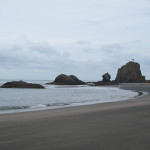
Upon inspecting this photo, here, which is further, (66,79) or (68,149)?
(66,79)

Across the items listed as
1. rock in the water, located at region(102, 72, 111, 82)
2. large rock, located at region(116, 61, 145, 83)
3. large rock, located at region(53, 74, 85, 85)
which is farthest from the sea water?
rock in the water, located at region(102, 72, 111, 82)

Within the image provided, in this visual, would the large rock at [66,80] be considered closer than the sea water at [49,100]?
No

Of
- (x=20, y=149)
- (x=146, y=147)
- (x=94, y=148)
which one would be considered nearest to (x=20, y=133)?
(x=20, y=149)

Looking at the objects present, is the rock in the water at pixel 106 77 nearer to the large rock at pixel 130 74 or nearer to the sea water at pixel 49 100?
the large rock at pixel 130 74

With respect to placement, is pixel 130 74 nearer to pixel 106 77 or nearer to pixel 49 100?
pixel 106 77

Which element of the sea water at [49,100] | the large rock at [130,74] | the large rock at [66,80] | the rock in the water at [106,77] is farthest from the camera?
the rock in the water at [106,77]

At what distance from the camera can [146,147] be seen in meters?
5.97

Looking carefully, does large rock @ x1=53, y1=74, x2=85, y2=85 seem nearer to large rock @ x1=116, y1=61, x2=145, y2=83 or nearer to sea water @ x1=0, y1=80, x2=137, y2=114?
large rock @ x1=116, y1=61, x2=145, y2=83

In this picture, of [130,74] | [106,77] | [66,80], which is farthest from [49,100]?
[106,77]

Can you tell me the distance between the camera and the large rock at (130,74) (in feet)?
382

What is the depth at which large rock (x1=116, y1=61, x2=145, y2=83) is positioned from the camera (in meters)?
116

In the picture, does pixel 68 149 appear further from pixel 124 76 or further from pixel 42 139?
pixel 124 76

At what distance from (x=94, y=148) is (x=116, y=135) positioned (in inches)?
59.4

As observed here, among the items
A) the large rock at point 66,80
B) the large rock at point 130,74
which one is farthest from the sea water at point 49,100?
the large rock at point 130,74
